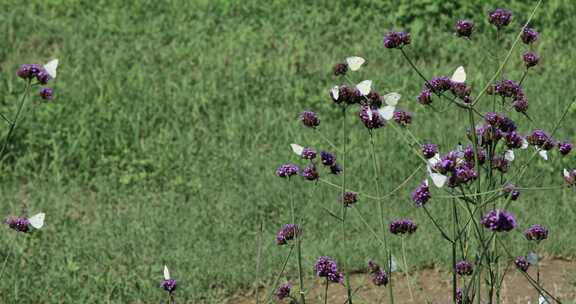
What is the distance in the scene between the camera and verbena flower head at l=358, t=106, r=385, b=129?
291 centimetres

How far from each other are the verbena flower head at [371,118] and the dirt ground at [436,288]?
1.99 meters

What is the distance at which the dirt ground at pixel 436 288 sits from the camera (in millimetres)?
4820

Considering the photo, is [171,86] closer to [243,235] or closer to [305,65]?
[305,65]

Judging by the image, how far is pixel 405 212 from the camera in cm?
591

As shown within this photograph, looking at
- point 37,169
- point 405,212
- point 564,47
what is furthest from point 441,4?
point 37,169

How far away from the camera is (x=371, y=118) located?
287 cm

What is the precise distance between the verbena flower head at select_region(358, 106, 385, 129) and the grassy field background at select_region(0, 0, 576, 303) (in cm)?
226

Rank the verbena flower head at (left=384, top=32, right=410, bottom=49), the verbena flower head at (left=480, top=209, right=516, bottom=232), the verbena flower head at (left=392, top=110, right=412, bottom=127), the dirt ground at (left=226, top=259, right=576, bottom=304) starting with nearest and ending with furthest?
1. the verbena flower head at (left=480, top=209, right=516, bottom=232)
2. the verbena flower head at (left=384, top=32, right=410, bottom=49)
3. the verbena flower head at (left=392, top=110, right=412, bottom=127)
4. the dirt ground at (left=226, top=259, right=576, bottom=304)

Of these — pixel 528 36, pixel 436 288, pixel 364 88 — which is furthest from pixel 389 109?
pixel 436 288

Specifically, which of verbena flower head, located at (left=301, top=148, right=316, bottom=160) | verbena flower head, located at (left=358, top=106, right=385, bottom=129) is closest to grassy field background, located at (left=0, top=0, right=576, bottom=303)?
verbena flower head, located at (left=301, top=148, right=316, bottom=160)

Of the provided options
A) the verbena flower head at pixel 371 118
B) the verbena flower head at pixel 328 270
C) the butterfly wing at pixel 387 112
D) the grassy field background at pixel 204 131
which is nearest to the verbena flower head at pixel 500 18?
the verbena flower head at pixel 371 118

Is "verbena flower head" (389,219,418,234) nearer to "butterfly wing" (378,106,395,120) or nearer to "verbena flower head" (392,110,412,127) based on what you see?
"verbena flower head" (392,110,412,127)

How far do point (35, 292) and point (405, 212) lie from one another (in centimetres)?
217

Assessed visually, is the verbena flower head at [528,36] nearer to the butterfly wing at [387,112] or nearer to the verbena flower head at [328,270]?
the butterfly wing at [387,112]
